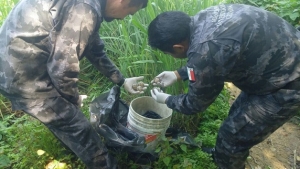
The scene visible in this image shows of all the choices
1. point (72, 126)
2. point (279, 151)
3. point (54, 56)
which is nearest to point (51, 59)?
point (54, 56)

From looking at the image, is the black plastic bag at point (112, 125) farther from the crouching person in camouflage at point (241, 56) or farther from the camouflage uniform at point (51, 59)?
the crouching person in camouflage at point (241, 56)

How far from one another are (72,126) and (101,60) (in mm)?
666

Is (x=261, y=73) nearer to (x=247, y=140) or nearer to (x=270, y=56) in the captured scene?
(x=270, y=56)

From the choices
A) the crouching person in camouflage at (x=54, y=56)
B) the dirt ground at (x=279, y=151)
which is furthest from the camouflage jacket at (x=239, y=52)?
the dirt ground at (x=279, y=151)

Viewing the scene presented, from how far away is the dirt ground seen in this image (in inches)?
106

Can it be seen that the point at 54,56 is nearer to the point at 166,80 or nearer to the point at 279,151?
the point at 166,80

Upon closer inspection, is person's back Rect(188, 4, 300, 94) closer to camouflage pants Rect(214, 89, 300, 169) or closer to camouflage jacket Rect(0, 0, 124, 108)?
camouflage pants Rect(214, 89, 300, 169)

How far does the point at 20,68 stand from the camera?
1870 mm

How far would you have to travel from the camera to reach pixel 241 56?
183 centimetres

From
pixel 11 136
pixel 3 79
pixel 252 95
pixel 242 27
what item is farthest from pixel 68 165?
pixel 242 27

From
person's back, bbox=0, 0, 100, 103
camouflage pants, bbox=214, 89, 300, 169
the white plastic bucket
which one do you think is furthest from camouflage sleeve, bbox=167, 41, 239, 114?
person's back, bbox=0, 0, 100, 103

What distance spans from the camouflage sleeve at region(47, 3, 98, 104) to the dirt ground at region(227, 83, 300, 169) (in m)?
1.84

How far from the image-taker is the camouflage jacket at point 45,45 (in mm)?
1721

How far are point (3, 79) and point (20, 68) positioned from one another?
6.9 inches
